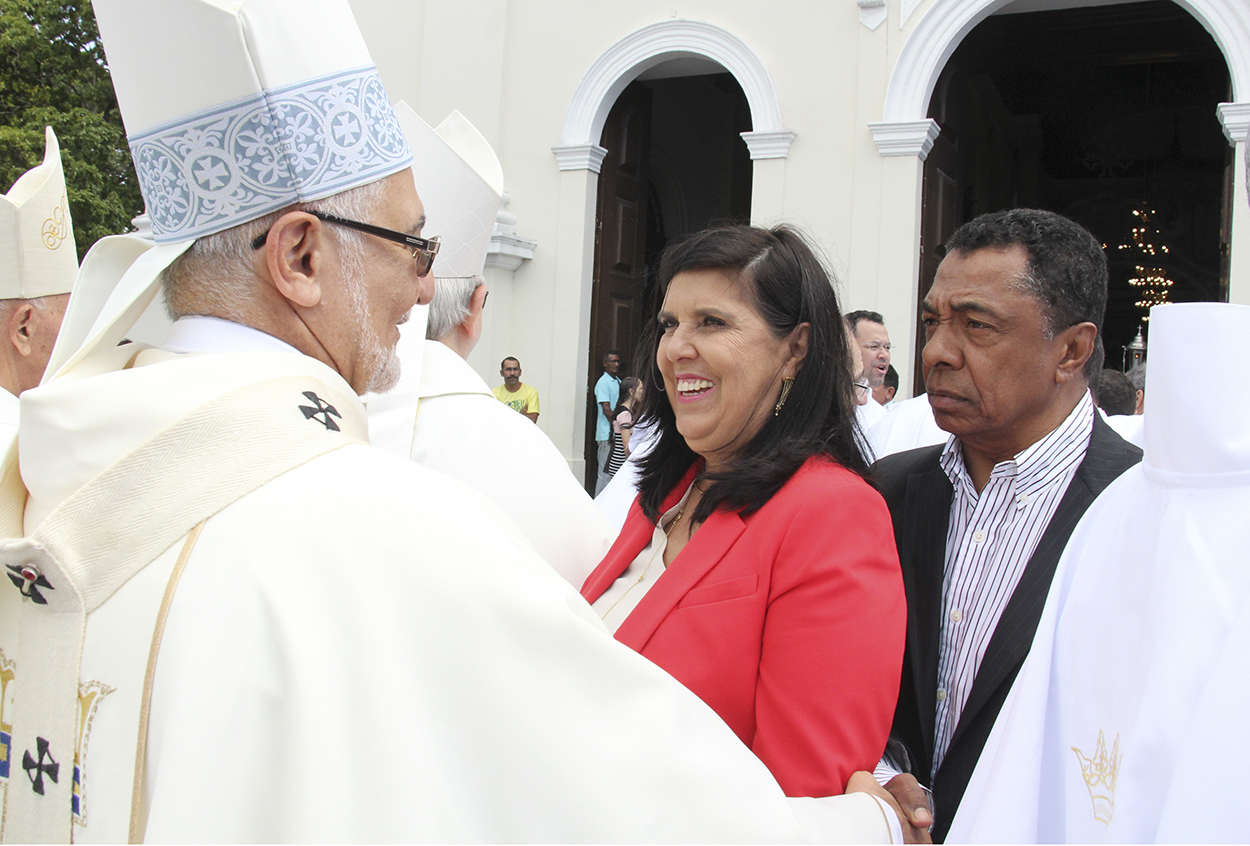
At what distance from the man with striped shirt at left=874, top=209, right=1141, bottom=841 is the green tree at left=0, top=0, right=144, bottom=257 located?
16.2 meters

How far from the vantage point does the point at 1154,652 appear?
1.29 metres

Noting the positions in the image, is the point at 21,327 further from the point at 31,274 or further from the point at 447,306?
the point at 447,306

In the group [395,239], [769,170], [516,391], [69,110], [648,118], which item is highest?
[69,110]

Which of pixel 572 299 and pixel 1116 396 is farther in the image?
pixel 572 299

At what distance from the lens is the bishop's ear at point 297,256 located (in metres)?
1.32

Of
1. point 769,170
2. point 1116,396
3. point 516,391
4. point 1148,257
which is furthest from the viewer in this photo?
point 1148,257

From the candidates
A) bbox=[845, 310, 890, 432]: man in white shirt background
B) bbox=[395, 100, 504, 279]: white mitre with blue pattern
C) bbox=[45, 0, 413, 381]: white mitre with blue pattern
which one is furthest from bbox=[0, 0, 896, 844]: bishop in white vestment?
bbox=[845, 310, 890, 432]: man in white shirt background

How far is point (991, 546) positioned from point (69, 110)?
62.4 feet

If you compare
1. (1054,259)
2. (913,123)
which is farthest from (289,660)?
(913,123)

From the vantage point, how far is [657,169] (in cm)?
1466

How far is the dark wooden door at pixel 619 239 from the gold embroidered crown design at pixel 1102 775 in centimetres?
921

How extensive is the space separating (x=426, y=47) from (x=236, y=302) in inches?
411

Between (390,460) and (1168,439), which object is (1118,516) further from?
(390,460)

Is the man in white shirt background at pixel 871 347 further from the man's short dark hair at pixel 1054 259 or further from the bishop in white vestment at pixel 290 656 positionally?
the bishop in white vestment at pixel 290 656
